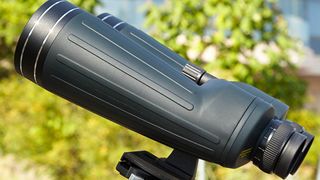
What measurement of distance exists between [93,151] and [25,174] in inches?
32.9

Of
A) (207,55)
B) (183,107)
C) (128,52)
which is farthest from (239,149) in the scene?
(207,55)

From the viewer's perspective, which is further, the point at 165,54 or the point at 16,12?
the point at 16,12

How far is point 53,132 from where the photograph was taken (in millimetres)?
5918

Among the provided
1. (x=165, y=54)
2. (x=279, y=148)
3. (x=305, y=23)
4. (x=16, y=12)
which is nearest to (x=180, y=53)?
(x=16, y=12)

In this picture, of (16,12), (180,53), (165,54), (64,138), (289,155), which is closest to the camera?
(289,155)

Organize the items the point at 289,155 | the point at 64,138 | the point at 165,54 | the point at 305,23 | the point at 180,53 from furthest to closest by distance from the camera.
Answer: the point at 305,23
the point at 64,138
the point at 180,53
the point at 165,54
the point at 289,155

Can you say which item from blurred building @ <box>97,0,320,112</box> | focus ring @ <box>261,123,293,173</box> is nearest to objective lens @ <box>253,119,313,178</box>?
focus ring @ <box>261,123,293,173</box>

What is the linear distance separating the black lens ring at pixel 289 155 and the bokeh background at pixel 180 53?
138 inches

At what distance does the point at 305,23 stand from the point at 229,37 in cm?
743

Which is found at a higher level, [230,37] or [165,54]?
[165,54]

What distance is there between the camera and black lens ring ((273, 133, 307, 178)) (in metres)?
1.53

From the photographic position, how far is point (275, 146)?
1.54 m

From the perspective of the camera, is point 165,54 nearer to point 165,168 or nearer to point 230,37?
point 165,168

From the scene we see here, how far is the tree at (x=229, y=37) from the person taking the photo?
5672 millimetres
